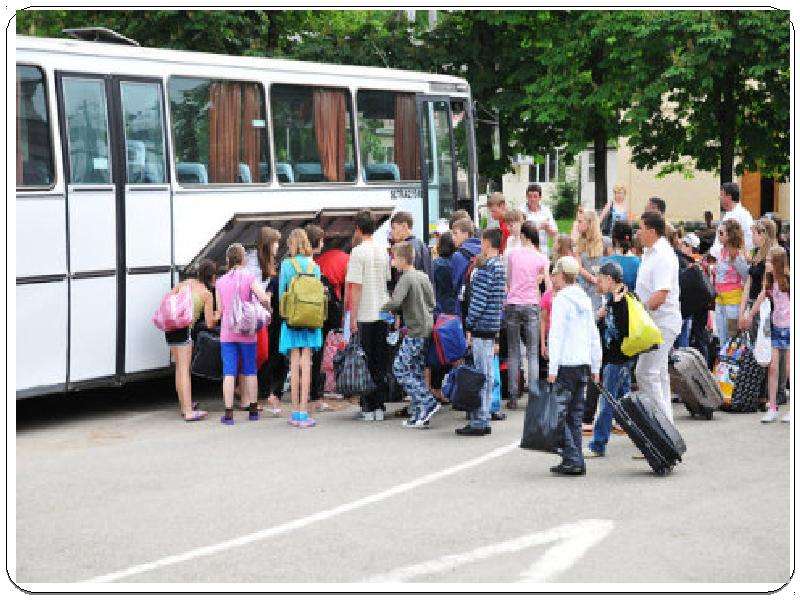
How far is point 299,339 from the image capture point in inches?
534

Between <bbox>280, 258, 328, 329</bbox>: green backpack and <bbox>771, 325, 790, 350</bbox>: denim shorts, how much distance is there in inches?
166

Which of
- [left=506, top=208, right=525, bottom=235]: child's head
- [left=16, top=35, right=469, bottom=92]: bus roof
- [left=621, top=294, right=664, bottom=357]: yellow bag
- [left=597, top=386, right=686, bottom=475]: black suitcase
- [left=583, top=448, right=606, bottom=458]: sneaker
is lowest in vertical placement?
[left=583, top=448, right=606, bottom=458]: sneaker

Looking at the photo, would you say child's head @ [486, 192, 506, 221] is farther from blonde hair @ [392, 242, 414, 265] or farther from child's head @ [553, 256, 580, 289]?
child's head @ [553, 256, 580, 289]

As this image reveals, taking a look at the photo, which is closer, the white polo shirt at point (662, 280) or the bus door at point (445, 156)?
the white polo shirt at point (662, 280)

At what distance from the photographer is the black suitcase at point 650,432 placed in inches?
429

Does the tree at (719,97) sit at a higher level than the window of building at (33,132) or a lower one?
higher

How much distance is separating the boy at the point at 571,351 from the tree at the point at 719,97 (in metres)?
18.9

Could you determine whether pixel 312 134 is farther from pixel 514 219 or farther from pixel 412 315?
pixel 412 315

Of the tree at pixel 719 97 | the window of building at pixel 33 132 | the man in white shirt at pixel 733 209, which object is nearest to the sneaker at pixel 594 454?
the window of building at pixel 33 132

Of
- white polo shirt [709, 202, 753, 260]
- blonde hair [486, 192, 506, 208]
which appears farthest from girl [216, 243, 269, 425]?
white polo shirt [709, 202, 753, 260]

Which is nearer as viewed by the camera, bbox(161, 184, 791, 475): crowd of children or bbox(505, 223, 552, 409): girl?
bbox(161, 184, 791, 475): crowd of children

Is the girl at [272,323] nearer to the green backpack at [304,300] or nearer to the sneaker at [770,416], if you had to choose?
the green backpack at [304,300]

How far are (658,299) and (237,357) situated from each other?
411 cm

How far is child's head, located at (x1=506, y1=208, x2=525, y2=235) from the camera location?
47.8ft
